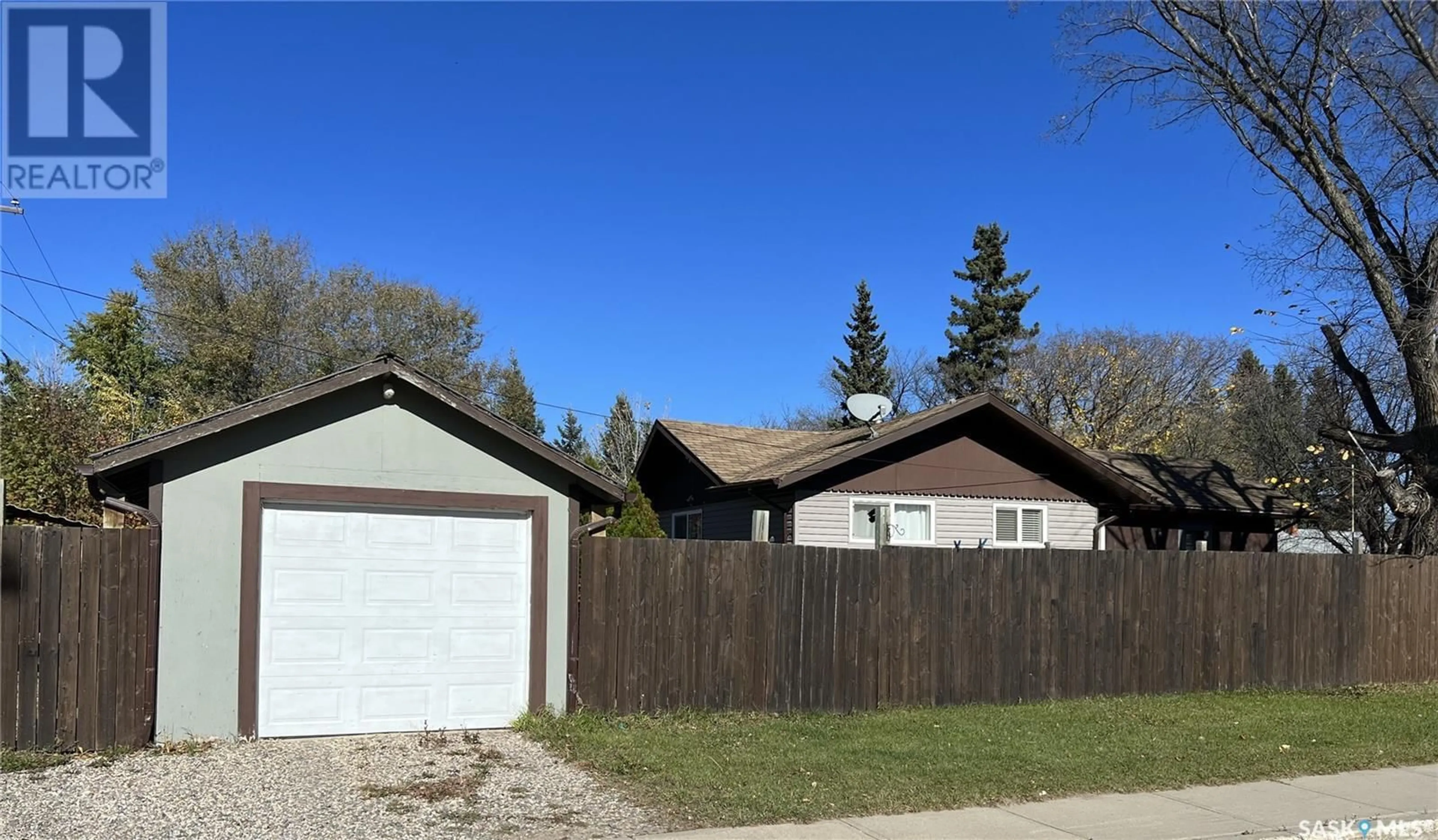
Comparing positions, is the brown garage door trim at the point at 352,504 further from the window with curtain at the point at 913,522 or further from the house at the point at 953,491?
the window with curtain at the point at 913,522

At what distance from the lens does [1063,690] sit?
43.3 ft

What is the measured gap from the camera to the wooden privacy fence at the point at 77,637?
29.1ft

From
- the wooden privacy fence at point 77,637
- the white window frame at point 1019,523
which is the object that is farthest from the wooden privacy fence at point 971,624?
the white window frame at point 1019,523

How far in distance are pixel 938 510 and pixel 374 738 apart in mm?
10946

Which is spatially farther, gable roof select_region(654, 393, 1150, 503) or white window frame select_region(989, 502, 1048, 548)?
white window frame select_region(989, 502, 1048, 548)

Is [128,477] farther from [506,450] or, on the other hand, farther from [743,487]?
[743,487]

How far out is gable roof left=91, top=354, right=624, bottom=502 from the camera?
9.39 metres

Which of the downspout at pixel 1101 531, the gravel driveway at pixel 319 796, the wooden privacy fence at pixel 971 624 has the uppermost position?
the downspout at pixel 1101 531

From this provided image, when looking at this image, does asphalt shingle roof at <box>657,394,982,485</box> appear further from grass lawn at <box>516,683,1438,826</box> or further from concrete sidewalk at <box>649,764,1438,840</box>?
concrete sidewalk at <box>649,764,1438,840</box>

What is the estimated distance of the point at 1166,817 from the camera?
26.1ft

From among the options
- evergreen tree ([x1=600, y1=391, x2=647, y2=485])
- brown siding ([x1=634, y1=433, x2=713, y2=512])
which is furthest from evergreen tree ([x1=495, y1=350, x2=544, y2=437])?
brown siding ([x1=634, y1=433, x2=713, y2=512])

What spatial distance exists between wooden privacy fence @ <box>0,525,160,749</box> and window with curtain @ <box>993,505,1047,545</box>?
44.1 ft

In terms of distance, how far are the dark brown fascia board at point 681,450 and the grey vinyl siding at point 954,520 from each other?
6.86ft

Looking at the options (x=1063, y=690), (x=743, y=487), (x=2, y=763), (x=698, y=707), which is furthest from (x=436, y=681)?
(x=743, y=487)
